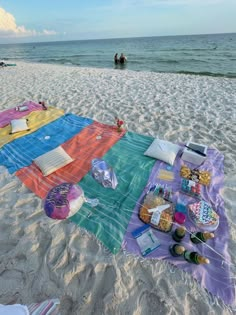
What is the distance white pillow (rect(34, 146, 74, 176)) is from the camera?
3041 mm

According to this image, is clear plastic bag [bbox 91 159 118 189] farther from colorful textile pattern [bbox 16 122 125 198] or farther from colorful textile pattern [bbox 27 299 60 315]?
colorful textile pattern [bbox 27 299 60 315]

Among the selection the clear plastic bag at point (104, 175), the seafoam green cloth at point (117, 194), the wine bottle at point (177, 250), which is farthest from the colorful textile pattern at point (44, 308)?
the clear plastic bag at point (104, 175)

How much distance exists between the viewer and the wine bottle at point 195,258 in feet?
5.87

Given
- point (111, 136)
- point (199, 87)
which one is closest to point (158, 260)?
point (111, 136)

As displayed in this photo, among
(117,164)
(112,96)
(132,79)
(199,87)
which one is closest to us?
(117,164)

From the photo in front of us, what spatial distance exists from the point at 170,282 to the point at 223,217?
114 centimetres

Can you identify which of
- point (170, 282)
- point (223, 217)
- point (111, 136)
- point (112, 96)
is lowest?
point (170, 282)

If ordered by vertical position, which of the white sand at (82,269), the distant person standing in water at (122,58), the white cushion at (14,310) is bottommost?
the white sand at (82,269)

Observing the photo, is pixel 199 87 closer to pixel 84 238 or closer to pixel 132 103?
pixel 132 103

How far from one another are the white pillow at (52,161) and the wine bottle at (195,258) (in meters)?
2.29

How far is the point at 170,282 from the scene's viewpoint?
1.80 m

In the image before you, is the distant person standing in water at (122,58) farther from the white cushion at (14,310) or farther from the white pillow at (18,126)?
the white cushion at (14,310)

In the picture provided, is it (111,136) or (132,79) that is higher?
(132,79)

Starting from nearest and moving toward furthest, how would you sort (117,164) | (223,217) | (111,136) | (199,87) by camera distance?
(223,217) → (117,164) → (111,136) → (199,87)
